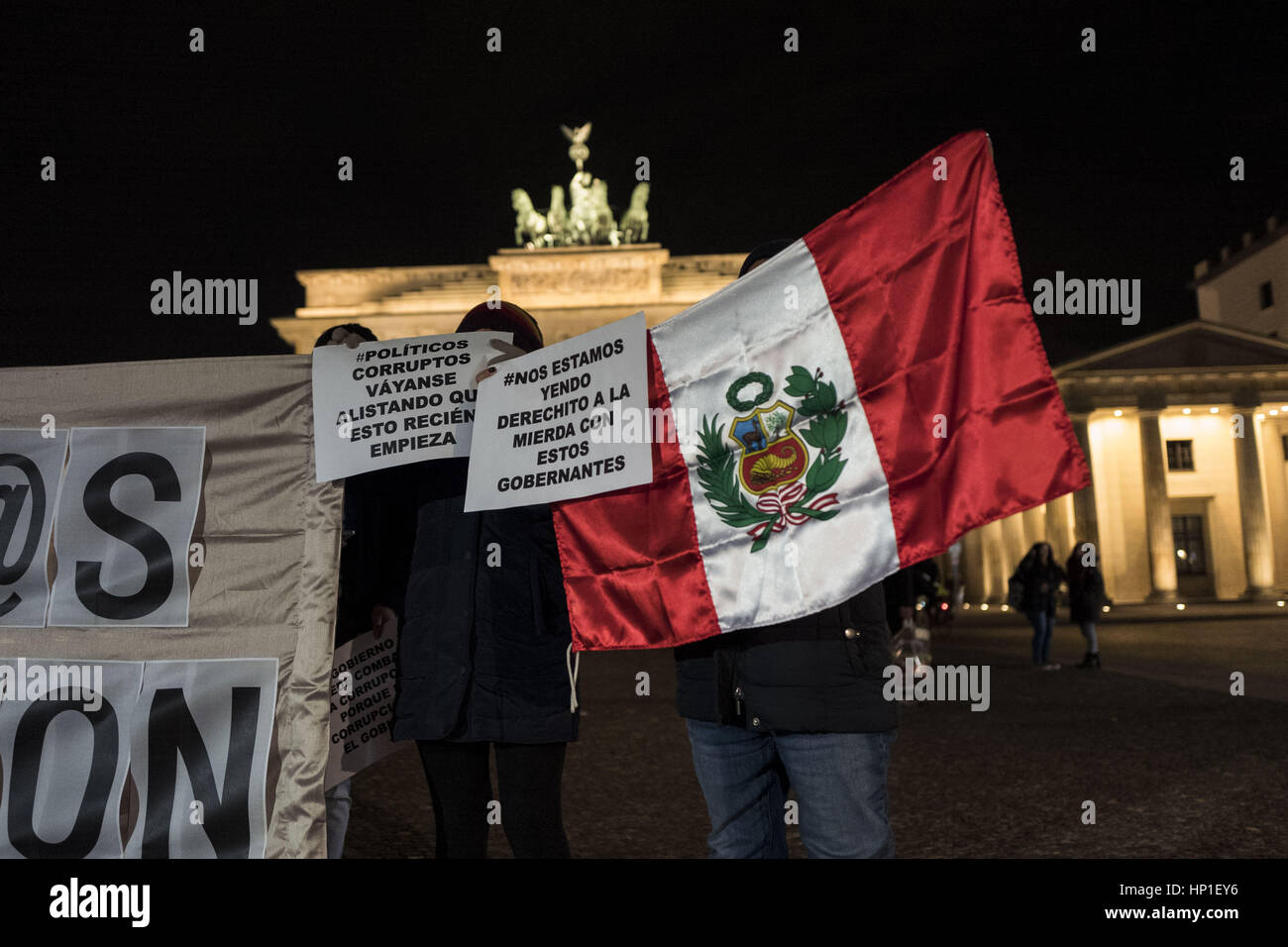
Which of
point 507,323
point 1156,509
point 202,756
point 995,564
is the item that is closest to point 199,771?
point 202,756

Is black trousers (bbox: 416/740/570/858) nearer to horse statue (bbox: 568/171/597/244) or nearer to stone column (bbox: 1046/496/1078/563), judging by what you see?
stone column (bbox: 1046/496/1078/563)

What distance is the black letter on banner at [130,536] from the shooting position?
276 centimetres

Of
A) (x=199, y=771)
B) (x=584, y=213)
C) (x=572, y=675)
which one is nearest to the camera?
(x=572, y=675)

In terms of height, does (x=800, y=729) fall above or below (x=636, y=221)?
below

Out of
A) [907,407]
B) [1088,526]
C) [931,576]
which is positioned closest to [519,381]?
[907,407]

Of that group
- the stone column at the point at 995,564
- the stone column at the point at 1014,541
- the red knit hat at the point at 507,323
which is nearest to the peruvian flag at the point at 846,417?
the red knit hat at the point at 507,323

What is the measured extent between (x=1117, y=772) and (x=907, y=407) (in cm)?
428

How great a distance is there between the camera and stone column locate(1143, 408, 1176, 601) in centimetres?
3650

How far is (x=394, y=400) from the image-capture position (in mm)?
2779

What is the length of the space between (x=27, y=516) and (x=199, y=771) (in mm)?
813

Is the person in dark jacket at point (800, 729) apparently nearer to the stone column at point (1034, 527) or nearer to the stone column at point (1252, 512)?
the stone column at point (1252, 512)

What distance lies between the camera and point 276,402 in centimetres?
286

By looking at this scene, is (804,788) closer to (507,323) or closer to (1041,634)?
(507,323)

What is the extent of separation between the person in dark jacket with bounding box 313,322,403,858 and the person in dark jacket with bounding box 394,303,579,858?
254 millimetres
